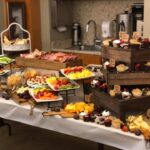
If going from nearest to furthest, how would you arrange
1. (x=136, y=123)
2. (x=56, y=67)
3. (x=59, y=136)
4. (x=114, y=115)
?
(x=136, y=123) < (x=114, y=115) < (x=56, y=67) < (x=59, y=136)

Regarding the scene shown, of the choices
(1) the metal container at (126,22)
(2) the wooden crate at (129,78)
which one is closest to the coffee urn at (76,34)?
(1) the metal container at (126,22)

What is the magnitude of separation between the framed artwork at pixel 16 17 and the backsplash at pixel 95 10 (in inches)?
33.1

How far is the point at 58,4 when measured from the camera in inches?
169

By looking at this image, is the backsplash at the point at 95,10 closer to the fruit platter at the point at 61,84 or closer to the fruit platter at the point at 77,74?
the fruit platter at the point at 77,74

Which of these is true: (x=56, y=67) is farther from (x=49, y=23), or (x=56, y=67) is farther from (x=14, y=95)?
(x=49, y=23)

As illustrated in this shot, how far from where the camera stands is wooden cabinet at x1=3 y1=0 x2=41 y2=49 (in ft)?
13.7

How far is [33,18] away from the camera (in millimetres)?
4227

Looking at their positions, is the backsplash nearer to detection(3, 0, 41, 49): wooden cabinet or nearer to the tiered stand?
detection(3, 0, 41, 49): wooden cabinet

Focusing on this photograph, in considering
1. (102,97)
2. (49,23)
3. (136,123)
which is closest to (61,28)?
(49,23)

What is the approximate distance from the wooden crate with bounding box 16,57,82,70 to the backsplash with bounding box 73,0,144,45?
192 centimetres

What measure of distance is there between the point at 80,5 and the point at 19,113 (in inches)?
117

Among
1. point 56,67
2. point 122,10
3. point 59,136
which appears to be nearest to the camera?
point 56,67

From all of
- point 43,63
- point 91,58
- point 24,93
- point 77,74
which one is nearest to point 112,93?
point 77,74

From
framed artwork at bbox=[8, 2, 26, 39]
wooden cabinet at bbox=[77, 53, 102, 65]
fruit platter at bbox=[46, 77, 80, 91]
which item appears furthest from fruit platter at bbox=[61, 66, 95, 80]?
framed artwork at bbox=[8, 2, 26, 39]
